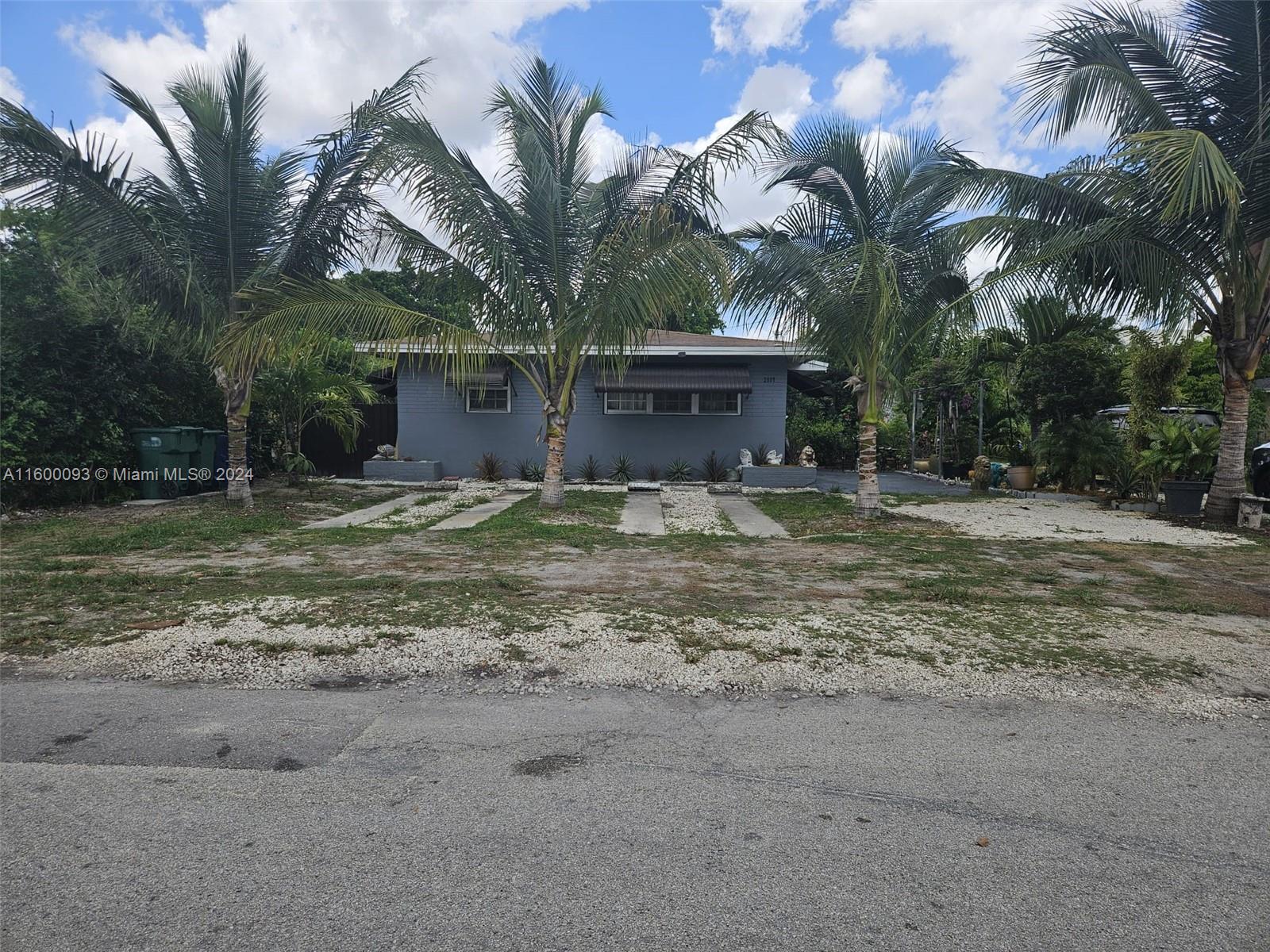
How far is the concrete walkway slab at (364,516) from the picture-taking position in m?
9.84

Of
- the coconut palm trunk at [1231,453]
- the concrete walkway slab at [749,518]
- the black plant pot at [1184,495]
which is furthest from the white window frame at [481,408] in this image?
the coconut palm trunk at [1231,453]

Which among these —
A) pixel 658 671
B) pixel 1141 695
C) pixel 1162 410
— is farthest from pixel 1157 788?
pixel 1162 410

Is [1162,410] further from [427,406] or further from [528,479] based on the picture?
[427,406]

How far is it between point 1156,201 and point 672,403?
936 centimetres

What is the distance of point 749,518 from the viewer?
11.2 metres

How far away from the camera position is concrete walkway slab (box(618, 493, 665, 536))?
9661 millimetres

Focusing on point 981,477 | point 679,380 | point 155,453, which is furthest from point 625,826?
point 981,477

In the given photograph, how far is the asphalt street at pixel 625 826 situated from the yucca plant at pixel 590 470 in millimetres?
12892

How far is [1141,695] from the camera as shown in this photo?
3797mm

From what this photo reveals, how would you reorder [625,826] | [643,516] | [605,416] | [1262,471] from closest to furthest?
1. [625,826]
2. [643,516]
3. [1262,471]
4. [605,416]

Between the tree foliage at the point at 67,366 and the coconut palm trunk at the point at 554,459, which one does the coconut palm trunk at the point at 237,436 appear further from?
the coconut palm trunk at the point at 554,459

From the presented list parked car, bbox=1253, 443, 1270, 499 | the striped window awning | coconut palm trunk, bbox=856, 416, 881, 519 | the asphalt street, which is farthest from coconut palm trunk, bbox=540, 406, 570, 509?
parked car, bbox=1253, 443, 1270, 499

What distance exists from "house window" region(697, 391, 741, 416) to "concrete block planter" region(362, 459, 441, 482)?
19.6 ft

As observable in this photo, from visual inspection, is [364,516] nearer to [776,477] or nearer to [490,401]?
[490,401]
